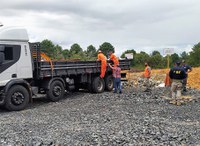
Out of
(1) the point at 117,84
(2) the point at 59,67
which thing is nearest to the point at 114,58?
(1) the point at 117,84

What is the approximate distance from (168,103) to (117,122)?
451cm

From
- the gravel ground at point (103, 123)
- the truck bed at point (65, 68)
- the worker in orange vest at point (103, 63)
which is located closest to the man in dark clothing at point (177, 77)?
the gravel ground at point (103, 123)

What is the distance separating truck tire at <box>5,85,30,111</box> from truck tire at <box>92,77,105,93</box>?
15.7ft

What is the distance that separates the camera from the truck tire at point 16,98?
11899 mm

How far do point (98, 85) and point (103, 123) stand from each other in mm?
7636

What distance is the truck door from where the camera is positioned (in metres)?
11.8

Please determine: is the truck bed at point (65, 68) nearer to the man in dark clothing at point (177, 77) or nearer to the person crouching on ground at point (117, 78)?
the person crouching on ground at point (117, 78)

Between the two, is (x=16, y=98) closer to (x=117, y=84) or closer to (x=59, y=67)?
(x=59, y=67)

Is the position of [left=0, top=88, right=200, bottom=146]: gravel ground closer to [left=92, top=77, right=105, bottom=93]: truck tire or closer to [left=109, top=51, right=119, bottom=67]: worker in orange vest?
[left=92, top=77, right=105, bottom=93]: truck tire

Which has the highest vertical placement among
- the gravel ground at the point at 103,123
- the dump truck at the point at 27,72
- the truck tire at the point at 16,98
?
the dump truck at the point at 27,72

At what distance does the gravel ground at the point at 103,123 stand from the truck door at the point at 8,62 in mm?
1297

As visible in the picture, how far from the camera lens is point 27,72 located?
41.6 feet

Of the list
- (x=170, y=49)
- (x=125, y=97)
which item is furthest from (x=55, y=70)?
(x=170, y=49)

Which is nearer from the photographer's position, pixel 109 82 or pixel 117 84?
pixel 117 84
